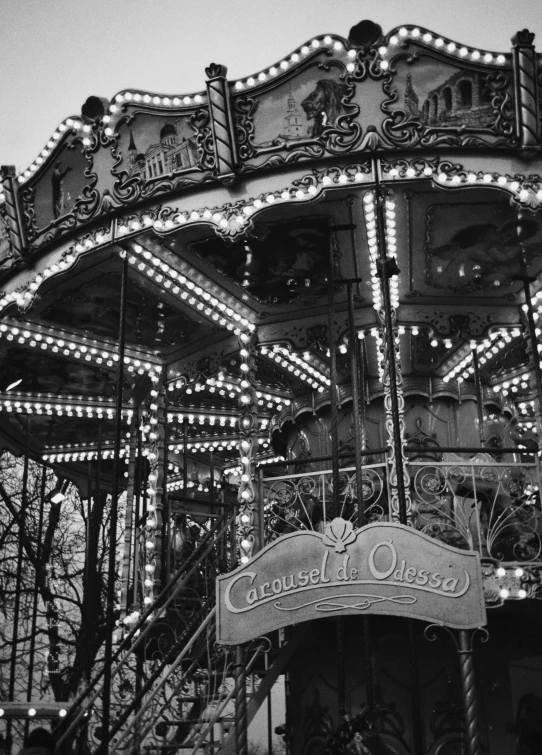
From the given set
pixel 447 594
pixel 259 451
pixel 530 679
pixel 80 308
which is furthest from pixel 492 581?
pixel 259 451

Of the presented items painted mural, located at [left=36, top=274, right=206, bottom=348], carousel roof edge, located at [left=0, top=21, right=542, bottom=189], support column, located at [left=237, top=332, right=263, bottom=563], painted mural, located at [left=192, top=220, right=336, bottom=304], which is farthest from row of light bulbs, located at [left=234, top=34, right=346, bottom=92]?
support column, located at [left=237, top=332, right=263, bottom=563]

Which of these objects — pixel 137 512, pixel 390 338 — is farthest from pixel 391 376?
pixel 137 512

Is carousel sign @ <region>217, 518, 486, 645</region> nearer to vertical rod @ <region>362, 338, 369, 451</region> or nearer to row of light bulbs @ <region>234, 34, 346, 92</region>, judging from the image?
row of light bulbs @ <region>234, 34, 346, 92</region>

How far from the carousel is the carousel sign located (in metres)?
0.02

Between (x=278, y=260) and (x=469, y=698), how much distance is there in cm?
579

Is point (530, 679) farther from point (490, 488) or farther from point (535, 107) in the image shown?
point (535, 107)

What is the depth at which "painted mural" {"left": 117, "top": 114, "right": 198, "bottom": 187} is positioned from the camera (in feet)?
30.5

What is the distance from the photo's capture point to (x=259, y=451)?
17.8 meters

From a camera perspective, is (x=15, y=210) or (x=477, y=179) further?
(x=15, y=210)

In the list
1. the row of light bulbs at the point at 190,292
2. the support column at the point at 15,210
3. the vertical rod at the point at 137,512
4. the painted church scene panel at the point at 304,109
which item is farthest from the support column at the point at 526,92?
the vertical rod at the point at 137,512

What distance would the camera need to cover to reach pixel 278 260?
10.2 meters

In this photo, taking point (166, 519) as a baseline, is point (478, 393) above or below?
above

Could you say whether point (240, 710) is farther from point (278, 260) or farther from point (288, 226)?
point (278, 260)

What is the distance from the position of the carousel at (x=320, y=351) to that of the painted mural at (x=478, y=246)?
0.14 feet
